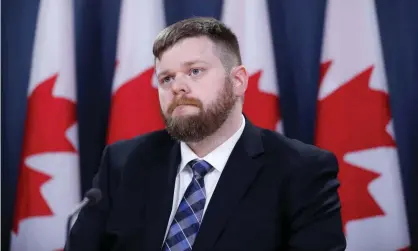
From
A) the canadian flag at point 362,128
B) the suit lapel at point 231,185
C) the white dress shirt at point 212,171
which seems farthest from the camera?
the canadian flag at point 362,128

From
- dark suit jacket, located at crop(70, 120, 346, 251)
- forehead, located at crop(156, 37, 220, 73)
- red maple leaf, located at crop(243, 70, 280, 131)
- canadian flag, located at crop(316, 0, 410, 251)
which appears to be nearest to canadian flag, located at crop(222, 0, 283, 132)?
red maple leaf, located at crop(243, 70, 280, 131)

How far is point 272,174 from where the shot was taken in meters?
1.40

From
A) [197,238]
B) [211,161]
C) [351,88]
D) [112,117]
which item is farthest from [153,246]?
[351,88]

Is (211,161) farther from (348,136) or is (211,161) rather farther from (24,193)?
(24,193)

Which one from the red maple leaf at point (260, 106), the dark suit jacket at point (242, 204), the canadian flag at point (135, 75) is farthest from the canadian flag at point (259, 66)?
the dark suit jacket at point (242, 204)

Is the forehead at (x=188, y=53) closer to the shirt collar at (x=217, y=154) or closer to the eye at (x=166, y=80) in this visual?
the eye at (x=166, y=80)

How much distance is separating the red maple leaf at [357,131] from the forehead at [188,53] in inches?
28.6

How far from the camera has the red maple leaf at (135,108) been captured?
207 cm

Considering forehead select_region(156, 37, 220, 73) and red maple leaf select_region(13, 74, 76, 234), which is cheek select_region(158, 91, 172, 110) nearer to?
forehead select_region(156, 37, 220, 73)

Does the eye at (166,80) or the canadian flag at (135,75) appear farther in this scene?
the canadian flag at (135,75)

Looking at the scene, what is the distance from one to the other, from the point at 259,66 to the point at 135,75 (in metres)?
0.47

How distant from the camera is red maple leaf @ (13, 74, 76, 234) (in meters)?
2.09

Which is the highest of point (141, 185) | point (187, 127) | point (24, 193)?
point (187, 127)

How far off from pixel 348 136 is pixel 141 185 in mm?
864
